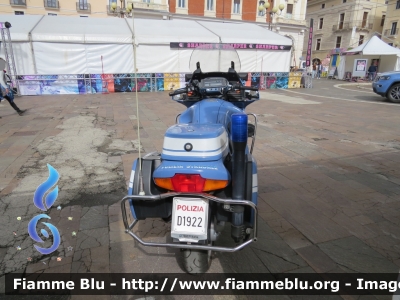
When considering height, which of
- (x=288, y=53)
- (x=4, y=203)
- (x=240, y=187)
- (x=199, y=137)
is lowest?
(x=4, y=203)

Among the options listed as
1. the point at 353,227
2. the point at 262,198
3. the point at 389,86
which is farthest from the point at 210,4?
the point at 353,227

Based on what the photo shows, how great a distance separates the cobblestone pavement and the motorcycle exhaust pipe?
54 cm

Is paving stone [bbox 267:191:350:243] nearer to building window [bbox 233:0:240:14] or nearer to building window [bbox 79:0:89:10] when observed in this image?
building window [bbox 79:0:89:10]

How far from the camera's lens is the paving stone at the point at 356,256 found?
220cm

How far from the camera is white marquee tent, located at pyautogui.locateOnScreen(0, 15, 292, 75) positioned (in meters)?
14.0

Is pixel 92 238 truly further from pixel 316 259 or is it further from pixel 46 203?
pixel 316 259

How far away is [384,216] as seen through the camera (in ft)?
9.66

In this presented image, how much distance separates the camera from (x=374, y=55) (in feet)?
82.1

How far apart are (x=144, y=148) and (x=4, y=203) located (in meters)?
2.47

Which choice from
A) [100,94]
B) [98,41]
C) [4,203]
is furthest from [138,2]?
[4,203]

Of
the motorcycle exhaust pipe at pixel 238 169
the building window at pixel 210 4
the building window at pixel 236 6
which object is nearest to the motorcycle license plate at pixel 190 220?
the motorcycle exhaust pipe at pixel 238 169

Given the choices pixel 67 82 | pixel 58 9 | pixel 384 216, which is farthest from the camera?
pixel 58 9

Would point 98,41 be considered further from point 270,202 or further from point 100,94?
point 270,202

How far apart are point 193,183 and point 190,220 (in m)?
0.24
